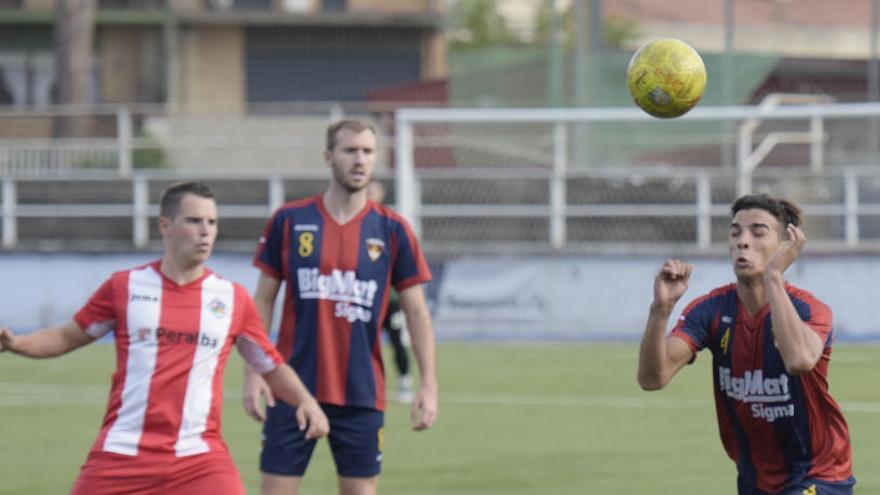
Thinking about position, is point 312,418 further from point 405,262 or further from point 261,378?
point 405,262

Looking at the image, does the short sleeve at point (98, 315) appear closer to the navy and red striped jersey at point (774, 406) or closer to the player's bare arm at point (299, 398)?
the player's bare arm at point (299, 398)

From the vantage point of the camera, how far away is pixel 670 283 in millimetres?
6086

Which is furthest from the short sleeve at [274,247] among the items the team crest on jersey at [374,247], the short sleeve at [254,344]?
the short sleeve at [254,344]

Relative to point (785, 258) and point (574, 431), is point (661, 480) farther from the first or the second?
point (785, 258)

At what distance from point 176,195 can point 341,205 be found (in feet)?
3.73

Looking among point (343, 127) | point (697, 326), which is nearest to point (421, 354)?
point (343, 127)

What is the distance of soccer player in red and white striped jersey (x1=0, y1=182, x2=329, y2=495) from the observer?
6.43 m

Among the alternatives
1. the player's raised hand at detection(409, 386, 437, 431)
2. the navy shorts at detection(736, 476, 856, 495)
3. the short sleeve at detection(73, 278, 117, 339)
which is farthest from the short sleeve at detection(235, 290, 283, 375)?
the navy shorts at detection(736, 476, 856, 495)

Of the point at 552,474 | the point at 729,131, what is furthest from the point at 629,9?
the point at 552,474

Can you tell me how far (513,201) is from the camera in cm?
2144

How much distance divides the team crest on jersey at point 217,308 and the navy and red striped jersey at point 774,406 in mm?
1946

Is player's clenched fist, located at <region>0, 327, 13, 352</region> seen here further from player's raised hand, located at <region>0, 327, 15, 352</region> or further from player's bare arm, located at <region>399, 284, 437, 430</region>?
player's bare arm, located at <region>399, 284, 437, 430</region>

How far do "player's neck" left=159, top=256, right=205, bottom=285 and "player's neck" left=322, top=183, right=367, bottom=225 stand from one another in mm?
1065

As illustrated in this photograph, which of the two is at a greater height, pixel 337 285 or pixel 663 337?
pixel 337 285
